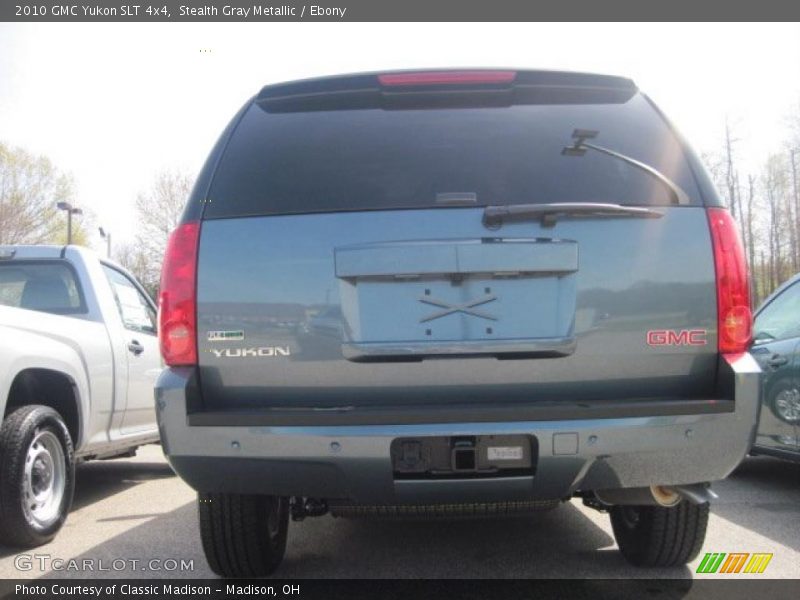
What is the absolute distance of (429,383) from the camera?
266 cm

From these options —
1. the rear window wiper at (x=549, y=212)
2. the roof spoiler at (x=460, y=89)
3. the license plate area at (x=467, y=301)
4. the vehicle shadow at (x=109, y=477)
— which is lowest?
the vehicle shadow at (x=109, y=477)

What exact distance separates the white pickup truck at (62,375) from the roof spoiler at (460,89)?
2.50 m

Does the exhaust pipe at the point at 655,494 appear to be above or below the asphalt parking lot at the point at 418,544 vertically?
above

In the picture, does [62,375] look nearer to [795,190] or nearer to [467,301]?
[467,301]

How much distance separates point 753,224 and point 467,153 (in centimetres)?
4130

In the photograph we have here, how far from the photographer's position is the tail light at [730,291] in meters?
2.68

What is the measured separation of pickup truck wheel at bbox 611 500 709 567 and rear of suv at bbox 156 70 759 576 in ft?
1.82

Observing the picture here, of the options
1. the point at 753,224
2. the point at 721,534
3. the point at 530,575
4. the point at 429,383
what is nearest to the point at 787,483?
the point at 721,534

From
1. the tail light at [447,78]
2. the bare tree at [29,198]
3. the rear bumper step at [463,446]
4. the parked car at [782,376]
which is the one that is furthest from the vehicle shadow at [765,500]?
the bare tree at [29,198]

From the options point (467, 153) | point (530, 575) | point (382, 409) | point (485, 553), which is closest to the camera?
point (382, 409)

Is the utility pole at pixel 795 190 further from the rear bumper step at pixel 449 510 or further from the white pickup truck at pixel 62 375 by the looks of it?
the rear bumper step at pixel 449 510

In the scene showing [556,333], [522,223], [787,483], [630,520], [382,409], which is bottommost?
[787,483]

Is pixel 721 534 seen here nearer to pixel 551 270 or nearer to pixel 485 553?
pixel 485 553

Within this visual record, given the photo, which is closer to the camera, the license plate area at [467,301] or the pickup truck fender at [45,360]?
→ the license plate area at [467,301]
